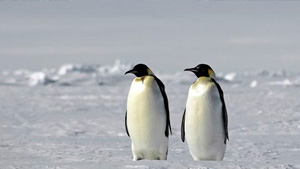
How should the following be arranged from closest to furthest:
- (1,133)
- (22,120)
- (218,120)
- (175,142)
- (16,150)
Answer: (218,120), (16,150), (175,142), (1,133), (22,120)

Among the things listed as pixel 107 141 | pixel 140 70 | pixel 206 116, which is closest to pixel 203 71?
pixel 206 116

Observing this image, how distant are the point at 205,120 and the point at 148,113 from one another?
21.2 inches

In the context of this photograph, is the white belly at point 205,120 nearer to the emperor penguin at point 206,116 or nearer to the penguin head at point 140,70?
the emperor penguin at point 206,116

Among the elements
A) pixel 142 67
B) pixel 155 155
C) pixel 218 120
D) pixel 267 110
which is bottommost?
pixel 267 110

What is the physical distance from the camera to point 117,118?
13.8 metres

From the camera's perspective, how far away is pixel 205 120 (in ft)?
16.8

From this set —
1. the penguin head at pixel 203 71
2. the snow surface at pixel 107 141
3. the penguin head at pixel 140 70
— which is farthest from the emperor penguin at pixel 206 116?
the penguin head at pixel 140 70

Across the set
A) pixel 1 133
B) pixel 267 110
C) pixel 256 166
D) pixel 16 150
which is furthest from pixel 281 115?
pixel 256 166

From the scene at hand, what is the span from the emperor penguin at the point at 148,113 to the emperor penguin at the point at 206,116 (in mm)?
251

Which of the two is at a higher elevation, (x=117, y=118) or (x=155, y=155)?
(x=155, y=155)

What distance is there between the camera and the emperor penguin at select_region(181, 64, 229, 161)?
5.10m

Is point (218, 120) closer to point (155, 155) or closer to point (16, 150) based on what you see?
point (155, 155)

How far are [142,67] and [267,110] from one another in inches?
432

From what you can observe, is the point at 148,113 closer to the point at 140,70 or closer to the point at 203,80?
the point at 140,70
